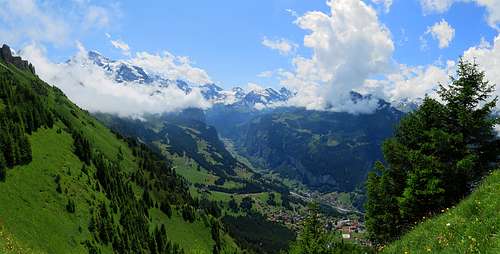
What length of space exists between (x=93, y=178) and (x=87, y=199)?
82.6 feet

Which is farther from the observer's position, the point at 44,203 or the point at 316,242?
the point at 44,203

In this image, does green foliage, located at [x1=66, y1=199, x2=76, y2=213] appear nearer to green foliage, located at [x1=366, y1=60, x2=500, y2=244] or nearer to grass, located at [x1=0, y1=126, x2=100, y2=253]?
grass, located at [x1=0, y1=126, x2=100, y2=253]

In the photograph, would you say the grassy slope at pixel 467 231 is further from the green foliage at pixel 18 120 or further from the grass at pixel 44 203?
the green foliage at pixel 18 120

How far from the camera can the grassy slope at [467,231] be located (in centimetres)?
1584

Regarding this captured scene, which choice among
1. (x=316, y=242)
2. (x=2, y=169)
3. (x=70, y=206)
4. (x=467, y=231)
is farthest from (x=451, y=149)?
(x=70, y=206)

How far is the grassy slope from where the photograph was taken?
52.0 ft

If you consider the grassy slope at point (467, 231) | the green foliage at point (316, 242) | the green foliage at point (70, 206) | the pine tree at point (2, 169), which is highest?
the grassy slope at point (467, 231)

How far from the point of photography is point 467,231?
17391 millimetres

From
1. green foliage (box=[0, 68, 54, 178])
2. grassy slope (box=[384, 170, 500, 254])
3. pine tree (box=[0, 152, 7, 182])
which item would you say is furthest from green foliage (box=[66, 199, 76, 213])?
grassy slope (box=[384, 170, 500, 254])

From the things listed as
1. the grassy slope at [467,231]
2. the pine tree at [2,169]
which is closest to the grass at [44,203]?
the pine tree at [2,169]

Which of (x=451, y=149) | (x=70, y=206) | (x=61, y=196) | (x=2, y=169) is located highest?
(x=451, y=149)

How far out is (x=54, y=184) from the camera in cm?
12725

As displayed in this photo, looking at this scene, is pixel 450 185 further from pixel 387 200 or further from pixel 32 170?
pixel 32 170

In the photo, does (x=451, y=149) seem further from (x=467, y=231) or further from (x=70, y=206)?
(x=70, y=206)
